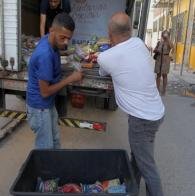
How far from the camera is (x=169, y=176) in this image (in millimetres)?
4215

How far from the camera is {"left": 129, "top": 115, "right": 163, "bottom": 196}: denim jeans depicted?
285 centimetres

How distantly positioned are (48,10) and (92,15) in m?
1.97

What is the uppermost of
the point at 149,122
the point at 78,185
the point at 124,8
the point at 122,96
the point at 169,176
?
the point at 124,8

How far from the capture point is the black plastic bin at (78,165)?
2844 mm

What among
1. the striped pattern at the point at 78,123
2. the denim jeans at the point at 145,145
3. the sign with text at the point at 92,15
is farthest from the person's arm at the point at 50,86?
the sign with text at the point at 92,15

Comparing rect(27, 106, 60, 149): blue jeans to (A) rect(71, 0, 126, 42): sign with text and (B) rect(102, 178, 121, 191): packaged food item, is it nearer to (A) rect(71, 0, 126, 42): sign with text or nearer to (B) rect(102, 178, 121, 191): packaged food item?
(B) rect(102, 178, 121, 191): packaged food item

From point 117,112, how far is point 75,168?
428cm

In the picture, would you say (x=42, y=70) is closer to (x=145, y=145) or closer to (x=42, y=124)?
(x=42, y=124)

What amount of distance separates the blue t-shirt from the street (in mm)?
1227

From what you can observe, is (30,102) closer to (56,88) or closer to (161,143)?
(56,88)

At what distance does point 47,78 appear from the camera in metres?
2.83

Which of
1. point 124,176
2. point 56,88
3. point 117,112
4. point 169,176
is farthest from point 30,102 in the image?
point 117,112

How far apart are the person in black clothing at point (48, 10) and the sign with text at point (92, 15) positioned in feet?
4.54

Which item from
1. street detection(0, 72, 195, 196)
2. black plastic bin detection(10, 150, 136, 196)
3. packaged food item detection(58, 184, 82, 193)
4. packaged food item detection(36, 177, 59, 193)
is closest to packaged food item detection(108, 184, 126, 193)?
black plastic bin detection(10, 150, 136, 196)
